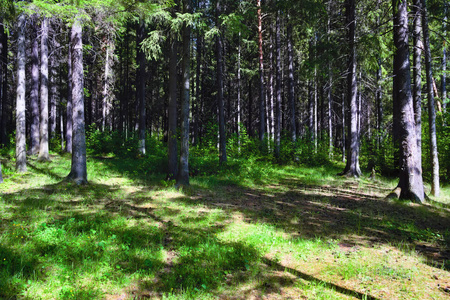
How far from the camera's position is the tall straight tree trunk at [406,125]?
866 cm

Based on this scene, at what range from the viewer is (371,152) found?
16.2 meters

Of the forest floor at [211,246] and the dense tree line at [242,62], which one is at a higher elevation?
the dense tree line at [242,62]

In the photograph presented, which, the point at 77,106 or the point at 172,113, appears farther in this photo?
the point at 172,113

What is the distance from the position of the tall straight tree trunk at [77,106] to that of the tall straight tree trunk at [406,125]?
1154 cm

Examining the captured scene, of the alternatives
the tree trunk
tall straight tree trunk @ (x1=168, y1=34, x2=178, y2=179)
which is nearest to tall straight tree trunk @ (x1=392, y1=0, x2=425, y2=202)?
the tree trunk

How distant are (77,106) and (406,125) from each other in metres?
11.9

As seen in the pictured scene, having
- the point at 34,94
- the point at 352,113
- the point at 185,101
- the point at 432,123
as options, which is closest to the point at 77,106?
the point at 185,101

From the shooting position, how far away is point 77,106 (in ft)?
29.6

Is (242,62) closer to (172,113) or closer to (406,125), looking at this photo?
(172,113)

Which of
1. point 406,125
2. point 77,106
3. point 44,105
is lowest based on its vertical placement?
point 406,125

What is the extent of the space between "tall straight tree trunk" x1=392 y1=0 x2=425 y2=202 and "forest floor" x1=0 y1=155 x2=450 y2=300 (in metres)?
0.71

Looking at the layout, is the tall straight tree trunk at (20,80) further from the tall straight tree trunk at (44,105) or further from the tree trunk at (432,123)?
the tree trunk at (432,123)

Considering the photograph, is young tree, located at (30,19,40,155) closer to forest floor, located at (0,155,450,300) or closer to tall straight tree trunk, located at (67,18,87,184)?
forest floor, located at (0,155,450,300)

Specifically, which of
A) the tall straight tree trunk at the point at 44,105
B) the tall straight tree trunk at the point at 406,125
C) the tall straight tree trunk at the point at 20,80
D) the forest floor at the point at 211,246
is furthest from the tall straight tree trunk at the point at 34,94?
the tall straight tree trunk at the point at 406,125
